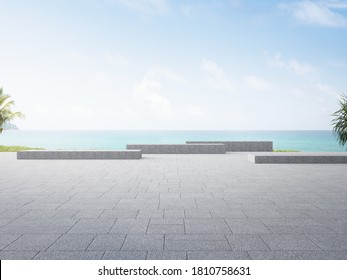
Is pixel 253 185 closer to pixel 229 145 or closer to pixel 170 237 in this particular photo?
pixel 170 237

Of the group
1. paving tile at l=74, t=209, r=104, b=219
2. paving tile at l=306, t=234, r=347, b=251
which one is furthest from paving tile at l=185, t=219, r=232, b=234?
paving tile at l=74, t=209, r=104, b=219

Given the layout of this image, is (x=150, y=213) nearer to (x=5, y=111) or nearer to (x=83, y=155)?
(x=83, y=155)

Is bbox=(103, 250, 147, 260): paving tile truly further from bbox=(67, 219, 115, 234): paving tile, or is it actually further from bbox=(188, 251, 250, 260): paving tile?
bbox=(67, 219, 115, 234): paving tile

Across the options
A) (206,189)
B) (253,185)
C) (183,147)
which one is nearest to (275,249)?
(206,189)

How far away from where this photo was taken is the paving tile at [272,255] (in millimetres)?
4180

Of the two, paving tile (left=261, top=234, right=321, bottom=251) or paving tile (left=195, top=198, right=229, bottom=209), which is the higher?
paving tile (left=195, top=198, right=229, bottom=209)

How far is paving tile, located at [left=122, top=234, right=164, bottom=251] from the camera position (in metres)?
4.50

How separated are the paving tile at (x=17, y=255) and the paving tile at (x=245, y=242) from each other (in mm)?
2497

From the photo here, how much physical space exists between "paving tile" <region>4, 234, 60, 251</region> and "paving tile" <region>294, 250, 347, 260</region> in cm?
320

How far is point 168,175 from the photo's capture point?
11.7m

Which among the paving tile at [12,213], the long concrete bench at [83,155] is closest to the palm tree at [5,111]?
the long concrete bench at [83,155]

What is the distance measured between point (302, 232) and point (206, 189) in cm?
392

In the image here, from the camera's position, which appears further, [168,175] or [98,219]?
[168,175]

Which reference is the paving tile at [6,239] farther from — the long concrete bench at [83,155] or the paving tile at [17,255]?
the long concrete bench at [83,155]
